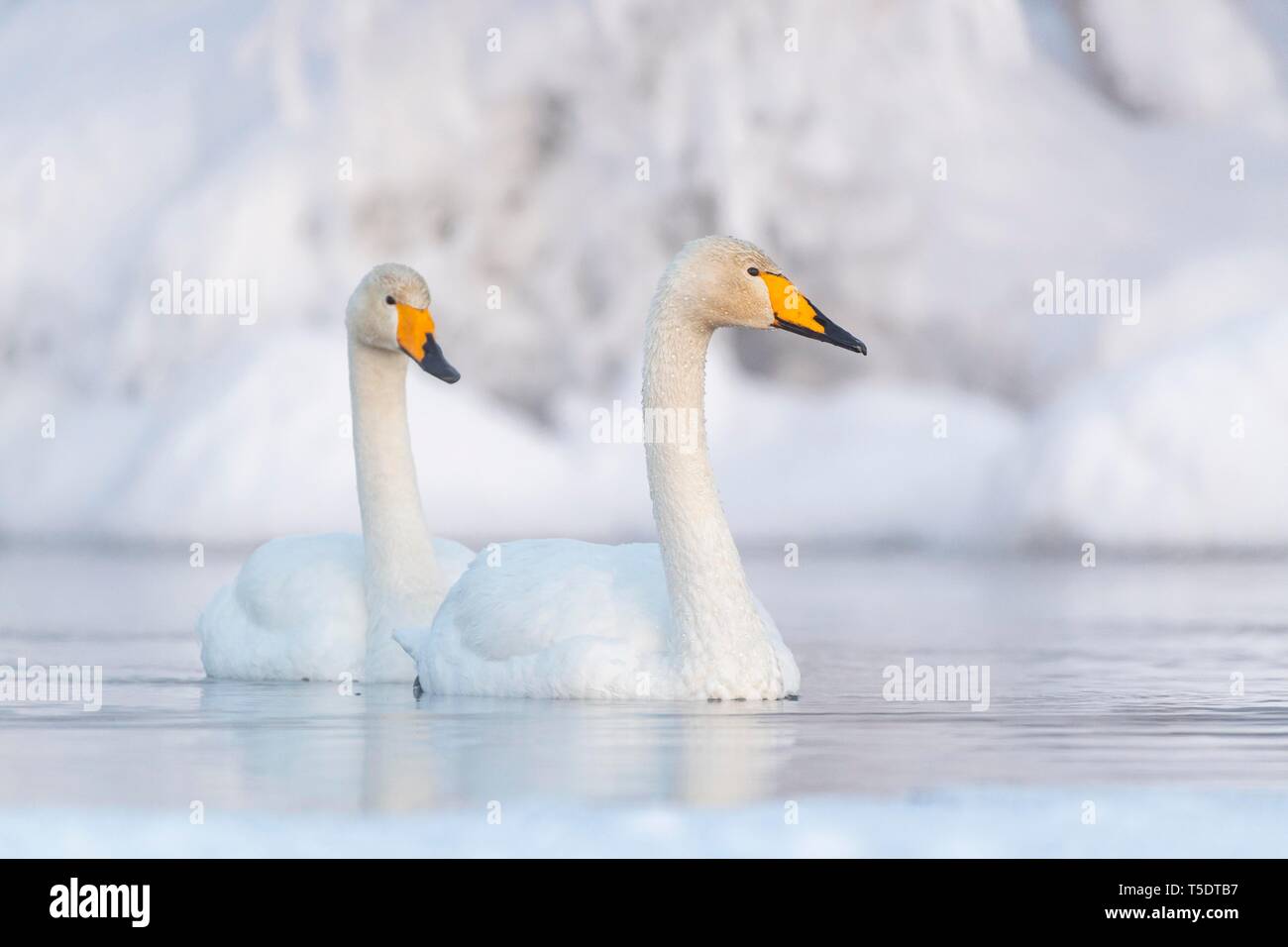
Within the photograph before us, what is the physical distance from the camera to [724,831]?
5277 millimetres

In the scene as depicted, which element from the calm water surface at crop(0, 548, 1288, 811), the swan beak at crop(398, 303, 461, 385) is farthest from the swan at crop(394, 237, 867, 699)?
the swan beak at crop(398, 303, 461, 385)

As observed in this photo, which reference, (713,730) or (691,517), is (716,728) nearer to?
(713,730)

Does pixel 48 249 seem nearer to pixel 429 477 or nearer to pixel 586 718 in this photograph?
pixel 429 477

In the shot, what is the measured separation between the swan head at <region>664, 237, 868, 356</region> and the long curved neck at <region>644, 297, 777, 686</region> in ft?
0.33

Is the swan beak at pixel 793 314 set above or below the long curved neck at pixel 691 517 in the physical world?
above

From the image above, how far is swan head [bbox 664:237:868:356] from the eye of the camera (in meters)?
8.16

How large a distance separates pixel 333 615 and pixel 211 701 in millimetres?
1199

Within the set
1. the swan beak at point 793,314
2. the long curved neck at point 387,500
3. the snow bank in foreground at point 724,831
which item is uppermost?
the swan beak at point 793,314

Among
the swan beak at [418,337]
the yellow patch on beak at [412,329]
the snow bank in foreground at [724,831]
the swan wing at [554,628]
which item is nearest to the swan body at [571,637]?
the swan wing at [554,628]

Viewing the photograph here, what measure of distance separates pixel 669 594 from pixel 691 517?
30cm

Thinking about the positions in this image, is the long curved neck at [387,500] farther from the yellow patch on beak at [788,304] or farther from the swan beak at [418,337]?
the yellow patch on beak at [788,304]

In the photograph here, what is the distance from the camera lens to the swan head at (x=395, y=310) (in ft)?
32.4

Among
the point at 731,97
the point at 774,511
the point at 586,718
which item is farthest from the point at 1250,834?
the point at 731,97

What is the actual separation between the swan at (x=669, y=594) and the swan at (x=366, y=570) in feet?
3.69
